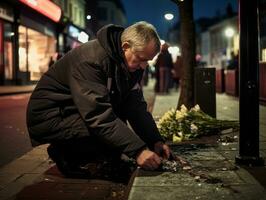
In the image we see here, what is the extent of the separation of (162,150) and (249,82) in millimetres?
1024

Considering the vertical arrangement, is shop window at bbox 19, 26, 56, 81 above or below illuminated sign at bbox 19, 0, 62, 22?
below

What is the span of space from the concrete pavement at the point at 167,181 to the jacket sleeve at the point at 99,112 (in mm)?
313

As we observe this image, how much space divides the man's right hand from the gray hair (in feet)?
2.58

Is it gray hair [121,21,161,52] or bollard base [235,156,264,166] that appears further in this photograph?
bollard base [235,156,264,166]

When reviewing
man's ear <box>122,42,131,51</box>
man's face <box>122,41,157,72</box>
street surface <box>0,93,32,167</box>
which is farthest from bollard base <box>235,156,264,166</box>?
street surface <box>0,93,32,167</box>

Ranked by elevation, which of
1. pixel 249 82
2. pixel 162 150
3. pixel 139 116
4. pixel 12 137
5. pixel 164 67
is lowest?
pixel 12 137

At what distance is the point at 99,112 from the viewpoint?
3.92m

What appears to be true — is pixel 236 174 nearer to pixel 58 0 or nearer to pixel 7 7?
pixel 7 7

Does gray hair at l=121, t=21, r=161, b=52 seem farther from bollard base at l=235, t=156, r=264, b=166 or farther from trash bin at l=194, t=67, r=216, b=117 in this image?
trash bin at l=194, t=67, r=216, b=117

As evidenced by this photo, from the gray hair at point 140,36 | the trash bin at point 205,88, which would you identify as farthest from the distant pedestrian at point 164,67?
the gray hair at point 140,36

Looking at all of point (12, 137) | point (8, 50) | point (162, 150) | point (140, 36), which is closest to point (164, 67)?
point (8, 50)

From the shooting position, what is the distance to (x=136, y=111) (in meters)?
4.78

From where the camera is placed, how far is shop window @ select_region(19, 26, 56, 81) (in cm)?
2917

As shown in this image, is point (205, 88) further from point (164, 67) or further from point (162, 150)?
point (164, 67)
